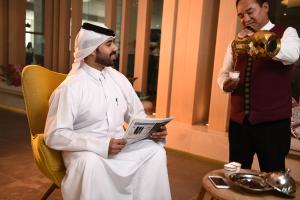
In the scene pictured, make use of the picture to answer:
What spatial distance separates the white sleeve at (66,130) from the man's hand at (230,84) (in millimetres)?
759

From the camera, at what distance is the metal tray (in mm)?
1737

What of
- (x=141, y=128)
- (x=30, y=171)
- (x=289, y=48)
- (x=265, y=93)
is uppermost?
(x=289, y=48)

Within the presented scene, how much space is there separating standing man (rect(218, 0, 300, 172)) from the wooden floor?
3.16 ft

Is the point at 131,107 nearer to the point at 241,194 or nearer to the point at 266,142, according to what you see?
the point at 266,142

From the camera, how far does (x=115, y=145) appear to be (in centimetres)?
197

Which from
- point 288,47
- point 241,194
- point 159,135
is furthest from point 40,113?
point 288,47

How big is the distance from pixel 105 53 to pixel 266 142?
112cm

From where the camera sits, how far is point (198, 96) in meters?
4.00

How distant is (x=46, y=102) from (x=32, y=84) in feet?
0.49

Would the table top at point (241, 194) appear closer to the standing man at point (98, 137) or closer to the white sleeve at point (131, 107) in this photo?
the standing man at point (98, 137)

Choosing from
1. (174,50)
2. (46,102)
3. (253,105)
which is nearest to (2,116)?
(174,50)

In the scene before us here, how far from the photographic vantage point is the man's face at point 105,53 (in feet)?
7.43

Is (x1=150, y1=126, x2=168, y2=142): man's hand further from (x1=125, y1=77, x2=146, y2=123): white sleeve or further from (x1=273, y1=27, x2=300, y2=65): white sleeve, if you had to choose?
(x1=273, y1=27, x2=300, y2=65): white sleeve

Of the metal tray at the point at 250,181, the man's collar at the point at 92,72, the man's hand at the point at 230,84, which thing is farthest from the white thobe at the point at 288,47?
the man's collar at the point at 92,72
